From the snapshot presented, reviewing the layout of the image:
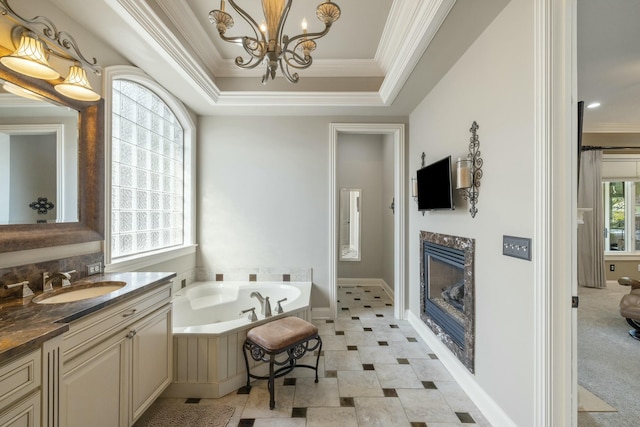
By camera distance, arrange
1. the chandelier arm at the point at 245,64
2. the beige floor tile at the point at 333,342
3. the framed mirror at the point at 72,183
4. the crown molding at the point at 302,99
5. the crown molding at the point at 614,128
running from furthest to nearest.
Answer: the crown molding at the point at 614,128 → the crown molding at the point at 302,99 → the beige floor tile at the point at 333,342 → the chandelier arm at the point at 245,64 → the framed mirror at the point at 72,183

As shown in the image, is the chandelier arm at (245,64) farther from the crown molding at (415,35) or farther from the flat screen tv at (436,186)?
the flat screen tv at (436,186)

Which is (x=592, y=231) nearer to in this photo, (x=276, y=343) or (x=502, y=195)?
(x=502, y=195)

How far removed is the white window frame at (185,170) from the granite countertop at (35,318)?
0.63m

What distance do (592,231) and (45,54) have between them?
23.6 feet

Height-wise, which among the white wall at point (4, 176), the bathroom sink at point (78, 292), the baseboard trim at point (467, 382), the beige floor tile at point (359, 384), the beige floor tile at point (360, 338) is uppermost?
the white wall at point (4, 176)

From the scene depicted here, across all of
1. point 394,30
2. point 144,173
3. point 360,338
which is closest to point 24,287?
point 144,173

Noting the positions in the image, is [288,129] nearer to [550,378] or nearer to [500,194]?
[500,194]

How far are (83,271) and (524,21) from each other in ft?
10.5

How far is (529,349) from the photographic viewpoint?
1.42 metres

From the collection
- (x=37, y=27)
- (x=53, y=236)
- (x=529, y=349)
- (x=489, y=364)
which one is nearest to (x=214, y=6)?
(x=37, y=27)

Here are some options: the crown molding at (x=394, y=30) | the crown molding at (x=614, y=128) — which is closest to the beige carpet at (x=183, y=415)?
the crown molding at (x=394, y=30)

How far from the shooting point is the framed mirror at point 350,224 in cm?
520

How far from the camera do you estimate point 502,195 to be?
1.65m

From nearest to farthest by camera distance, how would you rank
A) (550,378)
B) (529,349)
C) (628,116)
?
(550,378), (529,349), (628,116)
